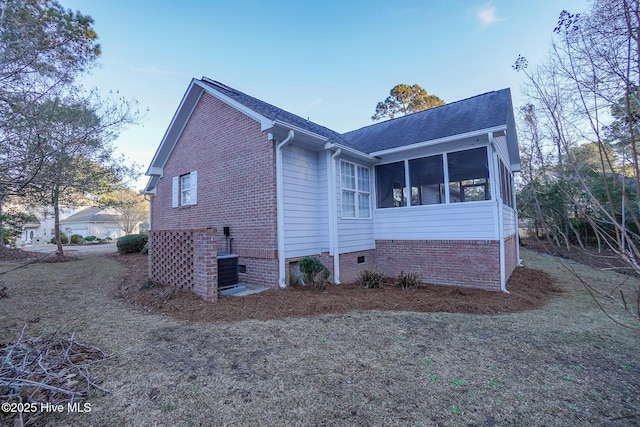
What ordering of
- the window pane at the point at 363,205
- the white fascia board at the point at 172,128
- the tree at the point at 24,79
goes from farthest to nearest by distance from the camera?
the white fascia board at the point at 172,128 < the window pane at the point at 363,205 < the tree at the point at 24,79

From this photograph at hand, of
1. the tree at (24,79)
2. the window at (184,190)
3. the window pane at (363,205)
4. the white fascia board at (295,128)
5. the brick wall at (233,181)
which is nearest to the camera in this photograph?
the tree at (24,79)

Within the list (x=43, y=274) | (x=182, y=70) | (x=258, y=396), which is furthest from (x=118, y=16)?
(x=258, y=396)

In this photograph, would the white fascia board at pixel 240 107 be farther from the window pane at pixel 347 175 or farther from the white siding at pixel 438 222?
the white siding at pixel 438 222

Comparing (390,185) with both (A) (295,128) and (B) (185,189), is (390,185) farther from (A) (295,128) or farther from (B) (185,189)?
(B) (185,189)

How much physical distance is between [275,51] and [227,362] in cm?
1232

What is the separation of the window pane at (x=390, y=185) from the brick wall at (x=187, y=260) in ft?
17.9

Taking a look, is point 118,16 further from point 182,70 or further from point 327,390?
point 327,390

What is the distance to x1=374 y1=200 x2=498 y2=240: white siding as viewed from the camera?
724cm

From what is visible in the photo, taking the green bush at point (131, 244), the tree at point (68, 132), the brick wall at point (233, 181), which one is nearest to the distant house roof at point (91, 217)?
the green bush at point (131, 244)

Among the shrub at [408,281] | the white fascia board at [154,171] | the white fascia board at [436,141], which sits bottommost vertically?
the shrub at [408,281]

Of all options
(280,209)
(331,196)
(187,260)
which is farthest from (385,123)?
(187,260)

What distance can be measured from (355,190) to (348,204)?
509mm

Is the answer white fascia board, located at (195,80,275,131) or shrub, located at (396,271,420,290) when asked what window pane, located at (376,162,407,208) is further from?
white fascia board, located at (195,80,275,131)

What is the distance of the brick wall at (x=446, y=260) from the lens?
23.5 feet
